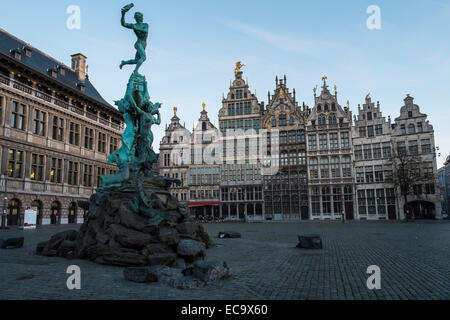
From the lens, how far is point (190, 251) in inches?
362

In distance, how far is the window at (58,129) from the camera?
35.7 m

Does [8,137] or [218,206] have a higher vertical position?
[8,137]

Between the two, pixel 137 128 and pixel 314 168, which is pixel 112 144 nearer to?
pixel 314 168

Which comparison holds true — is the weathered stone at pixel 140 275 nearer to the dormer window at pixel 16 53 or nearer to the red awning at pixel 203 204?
the dormer window at pixel 16 53

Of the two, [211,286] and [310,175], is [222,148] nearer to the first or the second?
[310,175]

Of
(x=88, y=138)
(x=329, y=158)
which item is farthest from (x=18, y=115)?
(x=329, y=158)

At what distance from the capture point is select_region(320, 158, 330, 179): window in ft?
155

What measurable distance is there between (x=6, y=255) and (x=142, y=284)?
686cm

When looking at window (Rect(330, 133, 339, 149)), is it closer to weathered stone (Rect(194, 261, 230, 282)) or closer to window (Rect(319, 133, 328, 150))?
window (Rect(319, 133, 328, 150))

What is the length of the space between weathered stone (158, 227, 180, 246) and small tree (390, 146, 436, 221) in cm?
3477

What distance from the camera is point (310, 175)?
4741 cm

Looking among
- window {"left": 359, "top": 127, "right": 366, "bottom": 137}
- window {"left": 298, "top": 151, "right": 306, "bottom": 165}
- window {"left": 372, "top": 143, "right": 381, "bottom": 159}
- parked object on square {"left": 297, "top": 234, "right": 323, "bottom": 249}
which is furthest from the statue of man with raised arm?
window {"left": 372, "top": 143, "right": 381, "bottom": 159}
